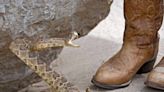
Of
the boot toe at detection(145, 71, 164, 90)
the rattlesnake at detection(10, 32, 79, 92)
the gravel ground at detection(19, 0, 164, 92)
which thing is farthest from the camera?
the gravel ground at detection(19, 0, 164, 92)

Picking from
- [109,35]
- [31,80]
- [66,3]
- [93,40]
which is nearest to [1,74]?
[31,80]

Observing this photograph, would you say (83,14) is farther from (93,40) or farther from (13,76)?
(93,40)

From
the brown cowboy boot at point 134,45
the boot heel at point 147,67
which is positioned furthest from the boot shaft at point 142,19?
the boot heel at point 147,67

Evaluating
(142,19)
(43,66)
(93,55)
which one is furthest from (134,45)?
(93,55)

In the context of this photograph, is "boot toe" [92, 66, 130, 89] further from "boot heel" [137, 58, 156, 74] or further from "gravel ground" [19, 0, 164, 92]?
"boot heel" [137, 58, 156, 74]

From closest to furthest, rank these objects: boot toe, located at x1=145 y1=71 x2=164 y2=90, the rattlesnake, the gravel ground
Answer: the rattlesnake, boot toe, located at x1=145 y1=71 x2=164 y2=90, the gravel ground

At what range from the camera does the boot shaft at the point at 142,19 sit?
1876mm

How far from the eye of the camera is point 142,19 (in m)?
1.90

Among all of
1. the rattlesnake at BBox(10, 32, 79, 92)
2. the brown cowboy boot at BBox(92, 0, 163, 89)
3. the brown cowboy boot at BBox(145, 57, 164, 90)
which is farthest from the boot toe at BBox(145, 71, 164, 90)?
the rattlesnake at BBox(10, 32, 79, 92)

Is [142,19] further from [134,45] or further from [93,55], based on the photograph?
[93,55]

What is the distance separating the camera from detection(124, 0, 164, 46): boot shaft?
1.88 metres

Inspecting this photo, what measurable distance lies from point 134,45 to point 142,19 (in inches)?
4.7

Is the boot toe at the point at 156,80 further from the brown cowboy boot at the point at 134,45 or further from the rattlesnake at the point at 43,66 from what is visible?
the rattlesnake at the point at 43,66

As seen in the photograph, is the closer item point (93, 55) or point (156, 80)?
point (156, 80)
